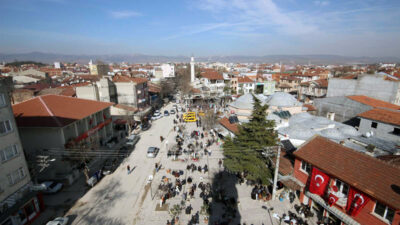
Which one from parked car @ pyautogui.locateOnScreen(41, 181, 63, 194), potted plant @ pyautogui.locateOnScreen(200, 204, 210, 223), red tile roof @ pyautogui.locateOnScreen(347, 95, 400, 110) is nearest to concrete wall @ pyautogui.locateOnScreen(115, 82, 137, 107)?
parked car @ pyautogui.locateOnScreen(41, 181, 63, 194)

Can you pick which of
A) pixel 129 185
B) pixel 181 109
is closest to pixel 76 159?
pixel 129 185

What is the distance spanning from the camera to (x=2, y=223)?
12.3 m

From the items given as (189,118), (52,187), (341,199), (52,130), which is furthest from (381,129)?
(52,130)

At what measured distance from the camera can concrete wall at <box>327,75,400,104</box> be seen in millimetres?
32969

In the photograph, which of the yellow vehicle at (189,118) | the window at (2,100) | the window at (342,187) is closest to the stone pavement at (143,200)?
the window at (342,187)

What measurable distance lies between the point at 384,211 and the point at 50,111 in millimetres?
26693

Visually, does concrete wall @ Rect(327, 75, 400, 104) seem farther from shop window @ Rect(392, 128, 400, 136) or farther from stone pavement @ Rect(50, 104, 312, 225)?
stone pavement @ Rect(50, 104, 312, 225)

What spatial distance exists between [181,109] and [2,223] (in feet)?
125

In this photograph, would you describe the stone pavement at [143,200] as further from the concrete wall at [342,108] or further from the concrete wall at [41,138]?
the concrete wall at [342,108]

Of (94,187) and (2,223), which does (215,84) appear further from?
(2,223)

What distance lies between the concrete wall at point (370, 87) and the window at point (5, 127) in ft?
155

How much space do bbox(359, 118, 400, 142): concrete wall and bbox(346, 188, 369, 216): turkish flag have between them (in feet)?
48.5

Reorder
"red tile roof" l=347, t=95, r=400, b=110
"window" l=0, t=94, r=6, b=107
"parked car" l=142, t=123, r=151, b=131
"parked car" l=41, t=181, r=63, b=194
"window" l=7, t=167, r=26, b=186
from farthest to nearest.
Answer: "parked car" l=142, t=123, r=151, b=131
"red tile roof" l=347, t=95, r=400, b=110
"parked car" l=41, t=181, r=63, b=194
"window" l=7, t=167, r=26, b=186
"window" l=0, t=94, r=6, b=107

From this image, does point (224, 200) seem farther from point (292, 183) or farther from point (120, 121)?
point (120, 121)
